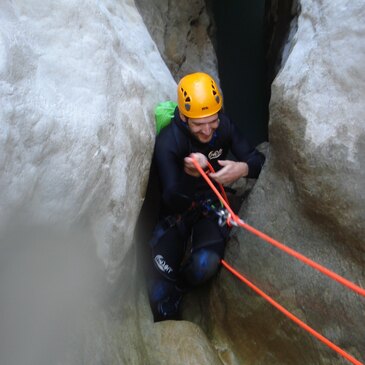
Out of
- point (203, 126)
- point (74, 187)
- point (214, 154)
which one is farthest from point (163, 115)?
point (74, 187)

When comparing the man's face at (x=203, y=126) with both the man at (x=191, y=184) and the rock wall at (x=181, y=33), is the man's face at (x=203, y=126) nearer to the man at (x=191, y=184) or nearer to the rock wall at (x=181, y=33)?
the man at (x=191, y=184)

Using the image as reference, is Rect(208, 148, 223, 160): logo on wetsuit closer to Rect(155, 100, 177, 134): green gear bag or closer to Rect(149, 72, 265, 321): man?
Rect(149, 72, 265, 321): man

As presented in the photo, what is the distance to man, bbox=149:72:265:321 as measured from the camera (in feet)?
8.16

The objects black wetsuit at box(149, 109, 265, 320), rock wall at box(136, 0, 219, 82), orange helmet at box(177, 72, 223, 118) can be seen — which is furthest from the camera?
rock wall at box(136, 0, 219, 82)

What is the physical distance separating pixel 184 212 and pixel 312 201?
3.37 ft

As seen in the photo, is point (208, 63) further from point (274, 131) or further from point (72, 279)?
point (72, 279)

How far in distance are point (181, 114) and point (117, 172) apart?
64 centimetres

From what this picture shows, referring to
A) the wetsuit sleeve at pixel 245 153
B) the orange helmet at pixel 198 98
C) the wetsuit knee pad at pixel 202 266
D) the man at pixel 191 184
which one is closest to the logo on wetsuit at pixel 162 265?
the man at pixel 191 184

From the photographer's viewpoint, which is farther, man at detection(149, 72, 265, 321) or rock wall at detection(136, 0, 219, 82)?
rock wall at detection(136, 0, 219, 82)

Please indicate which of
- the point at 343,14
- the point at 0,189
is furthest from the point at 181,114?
the point at 0,189

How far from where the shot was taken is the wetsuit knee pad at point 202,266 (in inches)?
104

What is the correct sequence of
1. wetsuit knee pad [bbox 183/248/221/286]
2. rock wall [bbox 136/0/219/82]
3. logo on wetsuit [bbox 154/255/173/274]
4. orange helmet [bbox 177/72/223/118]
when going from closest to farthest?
orange helmet [bbox 177/72/223/118]
wetsuit knee pad [bbox 183/248/221/286]
logo on wetsuit [bbox 154/255/173/274]
rock wall [bbox 136/0/219/82]

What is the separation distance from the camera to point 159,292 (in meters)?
2.76

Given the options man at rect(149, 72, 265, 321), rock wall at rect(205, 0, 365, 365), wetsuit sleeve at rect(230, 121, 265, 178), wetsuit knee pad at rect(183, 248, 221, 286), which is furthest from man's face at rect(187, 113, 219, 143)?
wetsuit knee pad at rect(183, 248, 221, 286)
